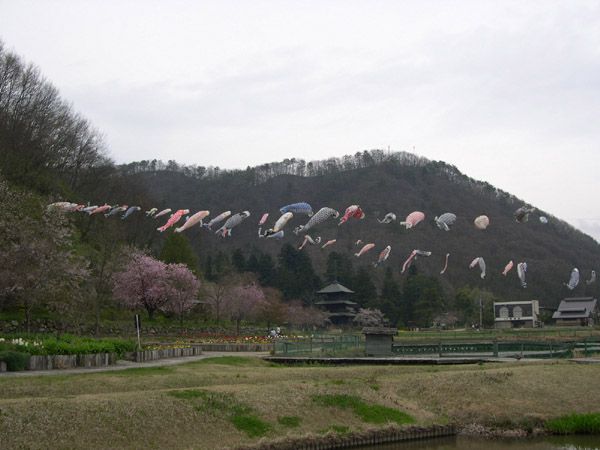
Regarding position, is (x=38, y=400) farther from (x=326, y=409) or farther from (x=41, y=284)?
(x=41, y=284)

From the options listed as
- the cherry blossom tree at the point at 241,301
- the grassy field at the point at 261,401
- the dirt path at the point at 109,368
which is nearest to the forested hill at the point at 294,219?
the cherry blossom tree at the point at 241,301

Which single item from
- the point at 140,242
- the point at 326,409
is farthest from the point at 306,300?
the point at 326,409

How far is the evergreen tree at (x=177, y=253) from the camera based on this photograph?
7325 centimetres

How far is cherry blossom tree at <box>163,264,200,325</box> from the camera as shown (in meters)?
65.2

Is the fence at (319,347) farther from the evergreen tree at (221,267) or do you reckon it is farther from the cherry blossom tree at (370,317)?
the evergreen tree at (221,267)

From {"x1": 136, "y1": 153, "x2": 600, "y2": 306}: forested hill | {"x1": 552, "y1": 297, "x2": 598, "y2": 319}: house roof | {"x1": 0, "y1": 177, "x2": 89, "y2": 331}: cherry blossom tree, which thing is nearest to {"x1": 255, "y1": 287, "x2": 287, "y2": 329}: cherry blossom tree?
{"x1": 136, "y1": 153, "x2": 600, "y2": 306}: forested hill

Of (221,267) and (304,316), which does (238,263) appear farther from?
(304,316)

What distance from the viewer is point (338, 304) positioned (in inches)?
3890

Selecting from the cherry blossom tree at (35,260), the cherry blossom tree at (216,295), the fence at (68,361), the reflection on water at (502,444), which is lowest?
the reflection on water at (502,444)

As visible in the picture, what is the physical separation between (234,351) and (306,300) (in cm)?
5785

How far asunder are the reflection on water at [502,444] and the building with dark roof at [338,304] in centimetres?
7303

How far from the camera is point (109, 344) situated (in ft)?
103

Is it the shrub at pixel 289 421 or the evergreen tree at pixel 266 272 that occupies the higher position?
the evergreen tree at pixel 266 272

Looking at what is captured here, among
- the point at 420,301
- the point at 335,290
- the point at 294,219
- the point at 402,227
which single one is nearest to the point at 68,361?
the point at 335,290
